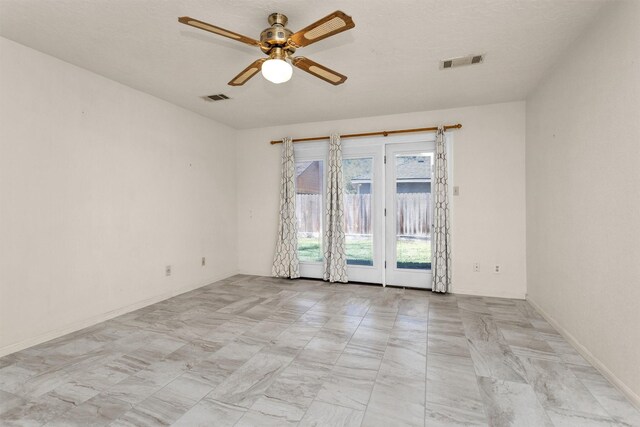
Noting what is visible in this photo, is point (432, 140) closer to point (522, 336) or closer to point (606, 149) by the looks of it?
point (606, 149)

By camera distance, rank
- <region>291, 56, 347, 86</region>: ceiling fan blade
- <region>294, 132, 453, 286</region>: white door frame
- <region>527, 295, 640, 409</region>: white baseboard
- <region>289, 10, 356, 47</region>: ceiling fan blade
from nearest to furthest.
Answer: <region>289, 10, 356, 47</region>: ceiling fan blade
<region>527, 295, 640, 409</region>: white baseboard
<region>291, 56, 347, 86</region>: ceiling fan blade
<region>294, 132, 453, 286</region>: white door frame

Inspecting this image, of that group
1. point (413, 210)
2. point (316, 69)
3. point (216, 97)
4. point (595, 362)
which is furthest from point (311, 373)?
point (216, 97)

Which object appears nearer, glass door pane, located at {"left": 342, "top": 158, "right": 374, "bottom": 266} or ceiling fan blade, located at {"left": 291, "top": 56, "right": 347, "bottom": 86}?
ceiling fan blade, located at {"left": 291, "top": 56, "right": 347, "bottom": 86}

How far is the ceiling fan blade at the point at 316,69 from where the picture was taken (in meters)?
2.25

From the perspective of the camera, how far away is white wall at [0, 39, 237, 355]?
2.64 m

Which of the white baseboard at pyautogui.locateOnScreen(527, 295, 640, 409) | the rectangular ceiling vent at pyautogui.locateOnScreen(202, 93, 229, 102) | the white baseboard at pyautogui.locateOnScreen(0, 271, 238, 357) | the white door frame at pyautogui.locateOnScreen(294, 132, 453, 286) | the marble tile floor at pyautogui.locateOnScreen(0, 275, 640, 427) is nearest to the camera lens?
the marble tile floor at pyautogui.locateOnScreen(0, 275, 640, 427)

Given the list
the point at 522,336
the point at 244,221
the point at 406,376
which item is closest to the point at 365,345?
the point at 406,376

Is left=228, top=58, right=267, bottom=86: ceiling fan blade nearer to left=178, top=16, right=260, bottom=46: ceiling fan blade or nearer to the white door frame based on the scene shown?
left=178, top=16, right=260, bottom=46: ceiling fan blade

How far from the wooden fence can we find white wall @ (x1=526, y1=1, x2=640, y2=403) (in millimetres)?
1521

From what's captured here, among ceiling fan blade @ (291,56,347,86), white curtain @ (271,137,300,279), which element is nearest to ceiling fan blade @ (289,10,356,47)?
ceiling fan blade @ (291,56,347,86)

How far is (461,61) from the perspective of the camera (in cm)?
303

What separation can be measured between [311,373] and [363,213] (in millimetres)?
2979

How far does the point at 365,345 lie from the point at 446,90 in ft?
10.0

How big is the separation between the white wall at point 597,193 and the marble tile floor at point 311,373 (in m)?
0.30
